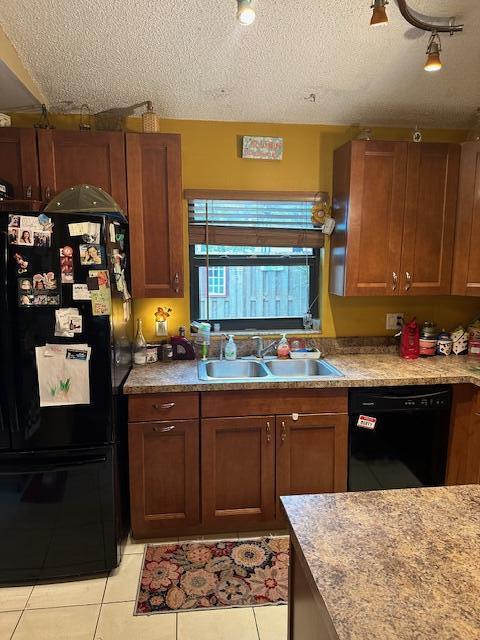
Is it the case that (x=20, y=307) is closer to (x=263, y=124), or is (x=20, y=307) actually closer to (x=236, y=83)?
(x=236, y=83)

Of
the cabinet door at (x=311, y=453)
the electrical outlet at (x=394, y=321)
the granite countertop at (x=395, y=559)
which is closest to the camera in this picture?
the granite countertop at (x=395, y=559)

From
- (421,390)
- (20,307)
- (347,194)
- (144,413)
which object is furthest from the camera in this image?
(347,194)

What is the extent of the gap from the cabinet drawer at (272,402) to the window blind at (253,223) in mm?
1060

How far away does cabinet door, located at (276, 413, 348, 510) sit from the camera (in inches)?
95.5

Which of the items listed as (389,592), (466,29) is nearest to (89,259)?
(389,592)

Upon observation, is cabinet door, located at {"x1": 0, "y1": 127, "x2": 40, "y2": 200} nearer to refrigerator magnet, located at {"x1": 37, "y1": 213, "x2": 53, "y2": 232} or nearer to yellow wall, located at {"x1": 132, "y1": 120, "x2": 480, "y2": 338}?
refrigerator magnet, located at {"x1": 37, "y1": 213, "x2": 53, "y2": 232}

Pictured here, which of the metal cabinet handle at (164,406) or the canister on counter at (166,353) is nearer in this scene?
the metal cabinet handle at (164,406)

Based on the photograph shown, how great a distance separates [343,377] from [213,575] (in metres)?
1.21

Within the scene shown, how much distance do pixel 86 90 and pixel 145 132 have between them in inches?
16.0

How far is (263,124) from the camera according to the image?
282cm

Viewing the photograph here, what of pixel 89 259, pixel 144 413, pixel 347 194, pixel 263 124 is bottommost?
pixel 144 413

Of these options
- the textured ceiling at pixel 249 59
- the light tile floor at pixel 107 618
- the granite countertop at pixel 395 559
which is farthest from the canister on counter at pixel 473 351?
the light tile floor at pixel 107 618

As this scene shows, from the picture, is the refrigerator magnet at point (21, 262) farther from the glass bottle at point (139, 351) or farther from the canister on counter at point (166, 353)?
the canister on counter at point (166, 353)

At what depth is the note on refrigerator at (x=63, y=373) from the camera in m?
2.00
